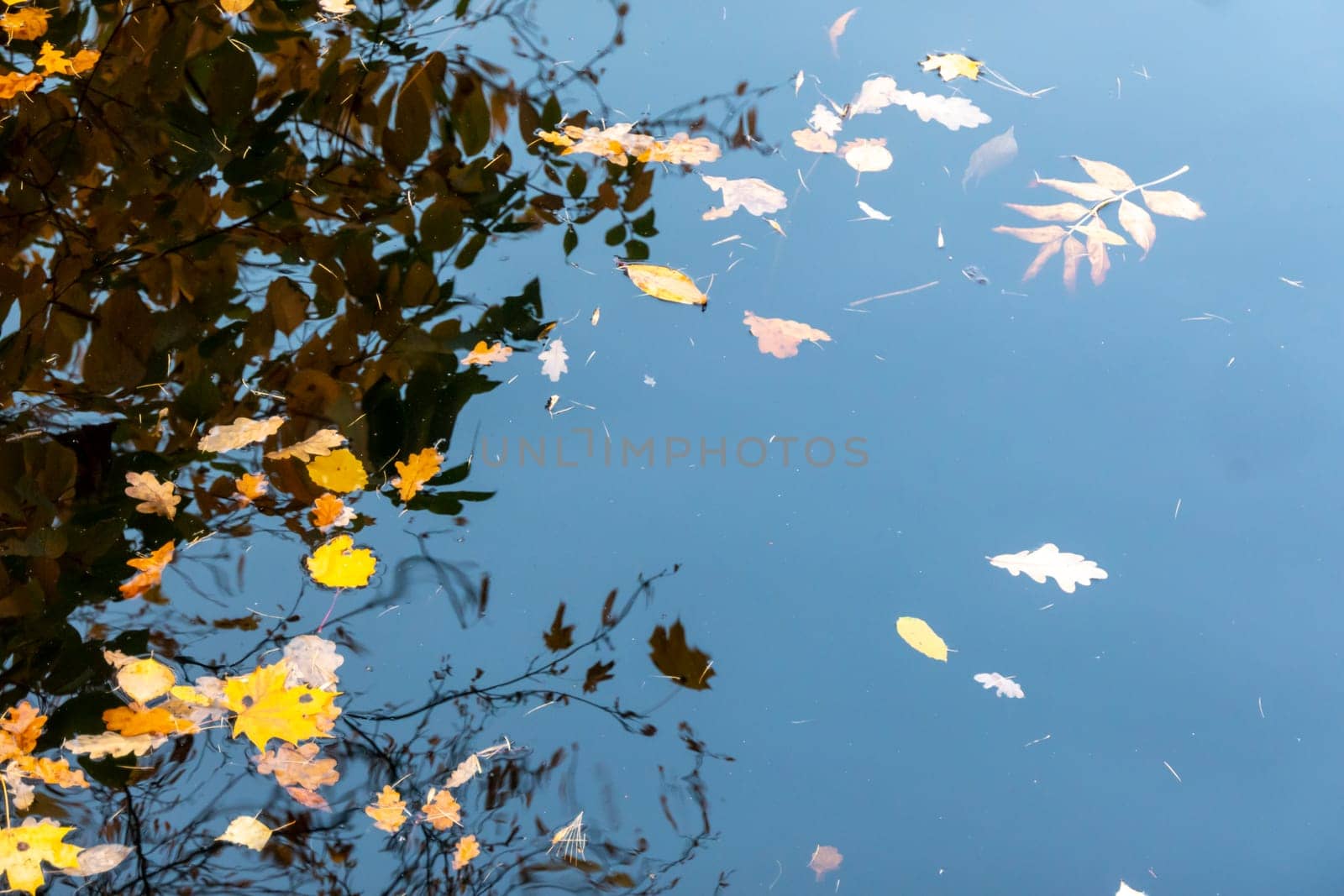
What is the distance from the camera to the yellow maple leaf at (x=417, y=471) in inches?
41.9

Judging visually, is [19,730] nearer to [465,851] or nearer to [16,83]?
[465,851]

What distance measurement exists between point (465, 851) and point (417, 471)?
0.46 m

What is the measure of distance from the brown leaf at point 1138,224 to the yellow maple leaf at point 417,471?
91cm

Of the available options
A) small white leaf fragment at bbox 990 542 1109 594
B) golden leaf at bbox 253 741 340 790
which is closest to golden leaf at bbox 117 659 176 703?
golden leaf at bbox 253 741 340 790

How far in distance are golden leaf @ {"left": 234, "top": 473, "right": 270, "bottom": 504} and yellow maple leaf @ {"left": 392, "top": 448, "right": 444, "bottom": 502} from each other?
0.54 ft

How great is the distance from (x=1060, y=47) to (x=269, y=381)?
1.09 m

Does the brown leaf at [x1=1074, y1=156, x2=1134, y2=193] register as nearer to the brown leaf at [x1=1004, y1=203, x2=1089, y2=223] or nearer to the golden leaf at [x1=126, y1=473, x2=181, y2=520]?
the brown leaf at [x1=1004, y1=203, x2=1089, y2=223]

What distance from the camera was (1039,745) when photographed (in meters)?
1.03

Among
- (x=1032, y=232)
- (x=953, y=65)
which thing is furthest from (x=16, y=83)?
(x=1032, y=232)

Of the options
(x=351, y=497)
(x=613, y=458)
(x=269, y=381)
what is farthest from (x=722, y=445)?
(x=269, y=381)

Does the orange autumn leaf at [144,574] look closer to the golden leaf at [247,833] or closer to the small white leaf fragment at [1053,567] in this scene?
the golden leaf at [247,833]

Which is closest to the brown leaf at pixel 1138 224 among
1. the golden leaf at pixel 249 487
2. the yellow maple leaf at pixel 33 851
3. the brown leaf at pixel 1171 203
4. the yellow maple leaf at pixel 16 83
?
the brown leaf at pixel 1171 203

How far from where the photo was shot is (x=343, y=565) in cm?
105

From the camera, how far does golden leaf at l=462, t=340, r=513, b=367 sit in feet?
3.57
